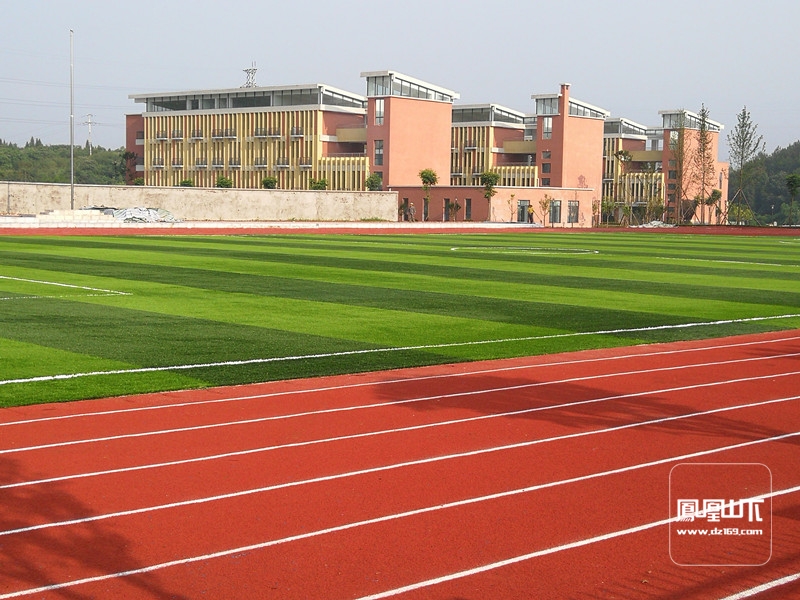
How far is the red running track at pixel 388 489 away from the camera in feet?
18.0

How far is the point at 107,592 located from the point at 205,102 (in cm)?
10198

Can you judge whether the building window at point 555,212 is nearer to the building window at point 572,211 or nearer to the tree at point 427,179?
the building window at point 572,211

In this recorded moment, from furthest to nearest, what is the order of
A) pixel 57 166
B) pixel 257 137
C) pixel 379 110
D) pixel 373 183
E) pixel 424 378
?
pixel 57 166 → pixel 257 137 → pixel 379 110 → pixel 373 183 → pixel 424 378

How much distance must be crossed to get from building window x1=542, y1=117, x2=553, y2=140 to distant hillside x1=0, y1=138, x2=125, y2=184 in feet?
169

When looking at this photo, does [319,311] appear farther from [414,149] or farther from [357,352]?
[414,149]

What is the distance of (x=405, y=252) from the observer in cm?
3741

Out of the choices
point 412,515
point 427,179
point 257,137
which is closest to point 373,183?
point 427,179

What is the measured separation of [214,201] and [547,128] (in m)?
40.2

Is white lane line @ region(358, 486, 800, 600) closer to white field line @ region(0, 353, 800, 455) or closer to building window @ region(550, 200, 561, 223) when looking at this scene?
white field line @ region(0, 353, 800, 455)

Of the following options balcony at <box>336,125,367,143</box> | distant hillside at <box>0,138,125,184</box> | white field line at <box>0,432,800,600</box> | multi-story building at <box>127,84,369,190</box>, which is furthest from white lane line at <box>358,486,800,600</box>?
distant hillside at <box>0,138,125,184</box>

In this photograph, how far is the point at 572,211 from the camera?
307 feet

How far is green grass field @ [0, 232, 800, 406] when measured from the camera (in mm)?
12273

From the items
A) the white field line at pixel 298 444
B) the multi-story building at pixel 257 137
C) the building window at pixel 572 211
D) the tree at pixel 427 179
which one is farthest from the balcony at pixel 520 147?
the white field line at pixel 298 444

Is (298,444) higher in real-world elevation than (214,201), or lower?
lower
